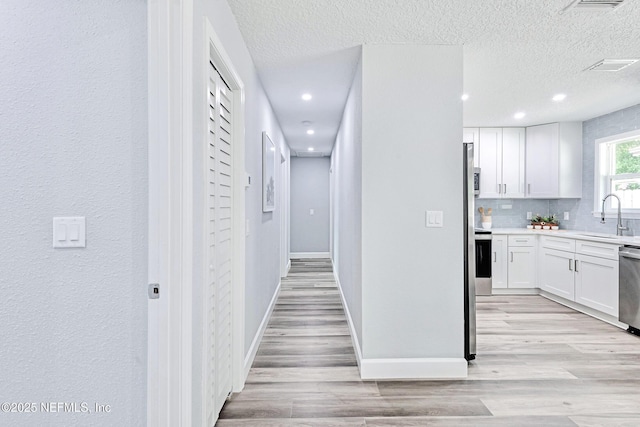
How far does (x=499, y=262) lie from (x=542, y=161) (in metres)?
1.58

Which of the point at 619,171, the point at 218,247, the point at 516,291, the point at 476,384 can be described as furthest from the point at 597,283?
the point at 218,247

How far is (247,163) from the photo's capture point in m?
2.59

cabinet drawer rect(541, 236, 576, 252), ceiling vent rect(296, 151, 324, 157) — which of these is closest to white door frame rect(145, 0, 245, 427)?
cabinet drawer rect(541, 236, 576, 252)

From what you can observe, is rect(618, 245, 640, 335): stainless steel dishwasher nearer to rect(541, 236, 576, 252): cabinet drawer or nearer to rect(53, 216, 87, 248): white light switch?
rect(541, 236, 576, 252): cabinet drawer

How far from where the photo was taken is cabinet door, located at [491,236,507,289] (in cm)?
483

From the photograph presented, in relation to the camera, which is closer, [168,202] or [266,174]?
[168,202]

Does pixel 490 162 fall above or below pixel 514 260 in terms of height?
above

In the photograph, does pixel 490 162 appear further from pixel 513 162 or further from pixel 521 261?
pixel 521 261

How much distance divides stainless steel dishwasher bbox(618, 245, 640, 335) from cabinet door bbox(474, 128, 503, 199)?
1934 millimetres

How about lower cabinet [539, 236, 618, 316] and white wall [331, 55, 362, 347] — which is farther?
lower cabinet [539, 236, 618, 316]

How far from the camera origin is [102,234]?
1281 mm

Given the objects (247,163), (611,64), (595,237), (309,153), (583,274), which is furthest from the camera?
(309,153)

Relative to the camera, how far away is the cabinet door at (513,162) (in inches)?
205

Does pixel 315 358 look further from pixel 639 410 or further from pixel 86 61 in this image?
pixel 86 61
